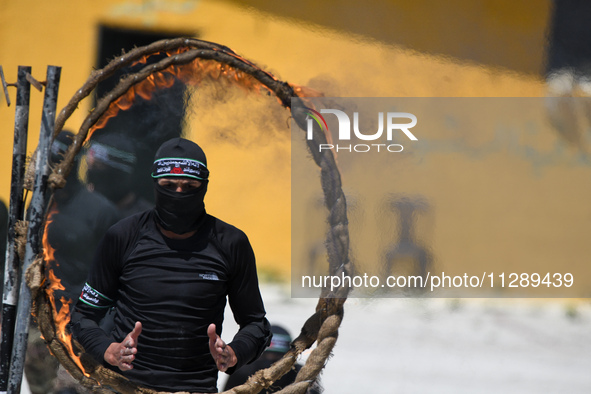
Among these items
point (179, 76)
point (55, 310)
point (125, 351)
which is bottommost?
point (125, 351)

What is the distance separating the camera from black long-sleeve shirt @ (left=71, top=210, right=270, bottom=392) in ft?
7.79

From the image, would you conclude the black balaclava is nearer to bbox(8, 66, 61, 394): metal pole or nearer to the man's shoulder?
the man's shoulder

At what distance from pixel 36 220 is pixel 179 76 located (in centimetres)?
90

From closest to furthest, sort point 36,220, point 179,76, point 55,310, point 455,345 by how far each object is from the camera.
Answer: point 36,220 → point 55,310 → point 179,76 → point 455,345

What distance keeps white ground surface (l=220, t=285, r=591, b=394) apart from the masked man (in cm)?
204

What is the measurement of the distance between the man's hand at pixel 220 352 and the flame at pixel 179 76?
969 mm

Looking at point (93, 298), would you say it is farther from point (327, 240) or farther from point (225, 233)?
point (327, 240)

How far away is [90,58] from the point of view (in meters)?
4.70

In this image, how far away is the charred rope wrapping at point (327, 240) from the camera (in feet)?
8.25

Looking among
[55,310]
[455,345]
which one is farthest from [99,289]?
[455,345]

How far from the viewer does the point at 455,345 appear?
4.47 meters

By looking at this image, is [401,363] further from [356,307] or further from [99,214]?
[99,214]

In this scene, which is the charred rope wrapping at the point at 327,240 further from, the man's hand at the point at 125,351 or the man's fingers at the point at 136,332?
the man's fingers at the point at 136,332

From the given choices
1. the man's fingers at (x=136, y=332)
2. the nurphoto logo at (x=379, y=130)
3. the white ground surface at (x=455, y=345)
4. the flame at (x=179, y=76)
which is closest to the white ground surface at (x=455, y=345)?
the white ground surface at (x=455, y=345)
